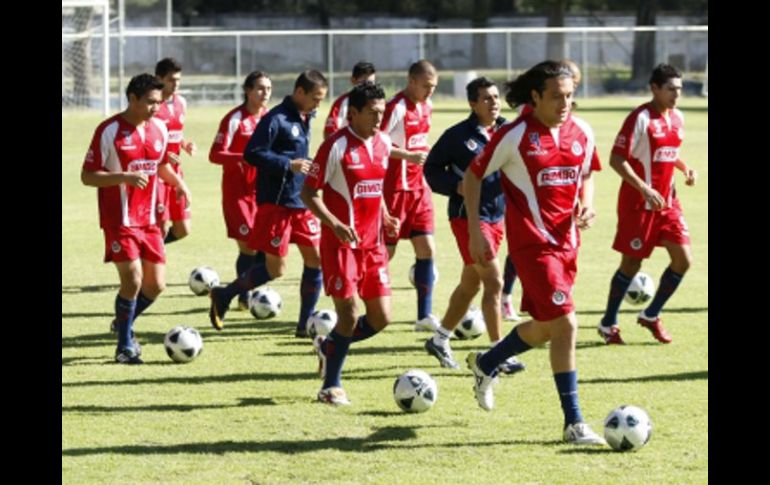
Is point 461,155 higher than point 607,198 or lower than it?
higher

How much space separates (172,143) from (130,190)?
3.63 meters

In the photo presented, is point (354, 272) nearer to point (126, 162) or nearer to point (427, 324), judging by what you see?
point (126, 162)

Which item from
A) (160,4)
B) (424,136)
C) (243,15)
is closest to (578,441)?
(424,136)

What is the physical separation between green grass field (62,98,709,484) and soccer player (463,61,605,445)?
555 mm

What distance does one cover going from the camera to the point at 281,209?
11797 mm

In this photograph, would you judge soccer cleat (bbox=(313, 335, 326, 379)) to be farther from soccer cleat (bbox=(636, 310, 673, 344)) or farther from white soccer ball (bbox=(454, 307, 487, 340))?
soccer cleat (bbox=(636, 310, 673, 344))

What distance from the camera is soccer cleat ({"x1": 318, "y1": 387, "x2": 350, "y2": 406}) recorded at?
921cm

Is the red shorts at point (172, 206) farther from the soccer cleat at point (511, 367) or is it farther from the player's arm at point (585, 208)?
the player's arm at point (585, 208)

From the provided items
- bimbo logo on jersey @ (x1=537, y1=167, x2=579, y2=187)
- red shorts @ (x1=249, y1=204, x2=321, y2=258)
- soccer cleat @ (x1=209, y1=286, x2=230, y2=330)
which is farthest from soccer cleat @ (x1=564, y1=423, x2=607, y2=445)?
soccer cleat @ (x1=209, y1=286, x2=230, y2=330)

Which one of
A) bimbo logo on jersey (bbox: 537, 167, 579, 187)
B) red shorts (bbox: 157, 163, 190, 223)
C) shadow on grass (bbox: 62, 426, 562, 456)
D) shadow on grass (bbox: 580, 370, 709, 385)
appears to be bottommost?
shadow on grass (bbox: 580, 370, 709, 385)

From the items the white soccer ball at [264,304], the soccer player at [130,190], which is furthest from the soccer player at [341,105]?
the soccer player at [130,190]
